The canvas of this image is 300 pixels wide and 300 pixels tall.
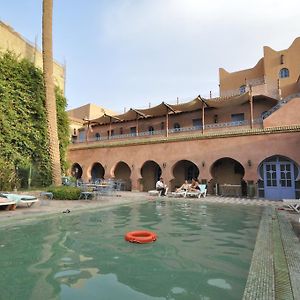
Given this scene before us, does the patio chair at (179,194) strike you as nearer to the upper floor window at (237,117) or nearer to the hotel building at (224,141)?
the hotel building at (224,141)

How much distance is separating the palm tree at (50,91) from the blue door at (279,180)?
14.3 m

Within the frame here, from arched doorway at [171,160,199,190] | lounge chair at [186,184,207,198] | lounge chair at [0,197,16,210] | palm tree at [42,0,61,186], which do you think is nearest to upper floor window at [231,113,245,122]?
arched doorway at [171,160,199,190]

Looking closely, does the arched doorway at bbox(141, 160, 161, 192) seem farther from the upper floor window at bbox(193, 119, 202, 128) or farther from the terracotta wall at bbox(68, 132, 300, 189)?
the upper floor window at bbox(193, 119, 202, 128)

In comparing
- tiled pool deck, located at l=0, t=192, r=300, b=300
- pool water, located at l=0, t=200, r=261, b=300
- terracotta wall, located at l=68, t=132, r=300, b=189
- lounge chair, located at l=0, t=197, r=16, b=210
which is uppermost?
terracotta wall, located at l=68, t=132, r=300, b=189

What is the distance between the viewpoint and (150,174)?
25.9 m

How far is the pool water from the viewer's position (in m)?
3.98

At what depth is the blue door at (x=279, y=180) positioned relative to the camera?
17.3m

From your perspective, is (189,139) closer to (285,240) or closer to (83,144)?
(83,144)

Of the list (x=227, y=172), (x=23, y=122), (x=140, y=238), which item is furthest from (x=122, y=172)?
(x=140, y=238)

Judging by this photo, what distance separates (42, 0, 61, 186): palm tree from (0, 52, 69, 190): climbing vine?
2801 mm

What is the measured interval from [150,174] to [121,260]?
20530 millimetres

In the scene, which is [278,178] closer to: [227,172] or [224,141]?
[224,141]

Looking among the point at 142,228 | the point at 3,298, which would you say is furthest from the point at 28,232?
the point at 3,298

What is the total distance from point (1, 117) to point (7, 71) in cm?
366
